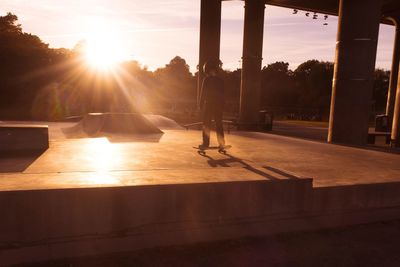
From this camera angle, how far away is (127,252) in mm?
3244

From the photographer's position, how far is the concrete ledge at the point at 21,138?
6.97 meters

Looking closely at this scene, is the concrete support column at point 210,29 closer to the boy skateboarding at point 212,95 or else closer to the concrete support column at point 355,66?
the concrete support column at point 355,66

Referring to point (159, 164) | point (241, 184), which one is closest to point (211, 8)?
point (159, 164)

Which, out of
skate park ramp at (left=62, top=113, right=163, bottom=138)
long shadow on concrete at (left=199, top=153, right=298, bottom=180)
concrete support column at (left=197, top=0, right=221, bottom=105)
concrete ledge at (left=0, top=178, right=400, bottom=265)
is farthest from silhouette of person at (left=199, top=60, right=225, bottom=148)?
concrete support column at (left=197, top=0, right=221, bottom=105)

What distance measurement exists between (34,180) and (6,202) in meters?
0.59

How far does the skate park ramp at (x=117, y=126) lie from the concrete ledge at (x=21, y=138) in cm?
408

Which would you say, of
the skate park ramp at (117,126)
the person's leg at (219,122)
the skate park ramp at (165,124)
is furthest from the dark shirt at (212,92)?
the skate park ramp at (165,124)

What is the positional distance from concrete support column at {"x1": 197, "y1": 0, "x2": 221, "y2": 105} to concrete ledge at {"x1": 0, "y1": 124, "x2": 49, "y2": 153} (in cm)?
1479

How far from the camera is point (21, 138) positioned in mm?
7062

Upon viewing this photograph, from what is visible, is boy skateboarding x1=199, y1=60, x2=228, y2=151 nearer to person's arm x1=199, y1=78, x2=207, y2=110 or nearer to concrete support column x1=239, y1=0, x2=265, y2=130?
person's arm x1=199, y1=78, x2=207, y2=110

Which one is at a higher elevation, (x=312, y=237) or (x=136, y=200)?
(x=136, y=200)

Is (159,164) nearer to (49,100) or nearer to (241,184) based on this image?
(241,184)

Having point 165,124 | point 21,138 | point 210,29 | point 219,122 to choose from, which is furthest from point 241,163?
point 210,29

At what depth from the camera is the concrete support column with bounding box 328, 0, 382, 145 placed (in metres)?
11.4
